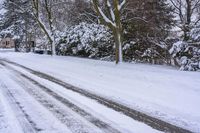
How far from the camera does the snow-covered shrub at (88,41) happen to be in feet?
94.3

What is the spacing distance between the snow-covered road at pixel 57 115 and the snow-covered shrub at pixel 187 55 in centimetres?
848

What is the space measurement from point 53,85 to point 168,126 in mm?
6814

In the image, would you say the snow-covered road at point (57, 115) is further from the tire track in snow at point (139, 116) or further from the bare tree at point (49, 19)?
the bare tree at point (49, 19)

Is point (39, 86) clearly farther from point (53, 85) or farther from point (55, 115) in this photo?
point (55, 115)

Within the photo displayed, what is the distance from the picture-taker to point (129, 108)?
845cm

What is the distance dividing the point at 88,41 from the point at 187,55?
13.7 m

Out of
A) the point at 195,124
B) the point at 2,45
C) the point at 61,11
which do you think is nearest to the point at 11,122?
the point at 195,124

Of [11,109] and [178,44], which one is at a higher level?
[178,44]

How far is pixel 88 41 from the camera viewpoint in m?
30.6

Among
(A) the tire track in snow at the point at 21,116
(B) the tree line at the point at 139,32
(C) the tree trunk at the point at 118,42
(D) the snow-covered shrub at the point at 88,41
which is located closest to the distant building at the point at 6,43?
(D) the snow-covered shrub at the point at 88,41

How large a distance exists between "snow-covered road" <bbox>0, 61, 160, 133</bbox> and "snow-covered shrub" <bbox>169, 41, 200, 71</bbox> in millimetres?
8475

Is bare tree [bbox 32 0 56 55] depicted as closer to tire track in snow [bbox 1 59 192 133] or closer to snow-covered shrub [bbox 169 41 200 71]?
snow-covered shrub [bbox 169 41 200 71]

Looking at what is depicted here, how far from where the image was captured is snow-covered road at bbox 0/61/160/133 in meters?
6.49

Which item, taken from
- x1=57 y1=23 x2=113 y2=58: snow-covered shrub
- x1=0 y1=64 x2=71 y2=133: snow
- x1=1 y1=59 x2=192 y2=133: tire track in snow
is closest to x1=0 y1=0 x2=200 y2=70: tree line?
x1=57 y1=23 x2=113 y2=58: snow-covered shrub
